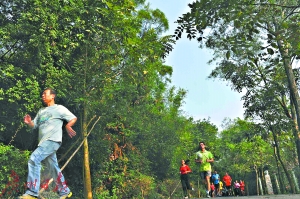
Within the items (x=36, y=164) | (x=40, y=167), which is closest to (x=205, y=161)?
(x=40, y=167)

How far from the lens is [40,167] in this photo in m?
6.47

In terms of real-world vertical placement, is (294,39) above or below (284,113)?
below

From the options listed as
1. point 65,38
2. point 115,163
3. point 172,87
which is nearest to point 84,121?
point 65,38

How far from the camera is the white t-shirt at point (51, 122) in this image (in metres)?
6.52

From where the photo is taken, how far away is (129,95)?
61.2 feet

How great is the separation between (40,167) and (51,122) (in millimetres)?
749

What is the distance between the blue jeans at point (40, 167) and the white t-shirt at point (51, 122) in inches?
4.3

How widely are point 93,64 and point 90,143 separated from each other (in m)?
5.57

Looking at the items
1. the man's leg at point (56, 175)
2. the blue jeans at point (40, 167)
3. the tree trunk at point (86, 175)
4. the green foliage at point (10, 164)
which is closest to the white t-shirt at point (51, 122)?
the blue jeans at point (40, 167)

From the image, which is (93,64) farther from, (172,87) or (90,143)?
(172,87)

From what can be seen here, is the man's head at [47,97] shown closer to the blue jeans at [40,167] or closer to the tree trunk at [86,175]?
the blue jeans at [40,167]

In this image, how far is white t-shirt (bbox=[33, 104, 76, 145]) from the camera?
21.4ft

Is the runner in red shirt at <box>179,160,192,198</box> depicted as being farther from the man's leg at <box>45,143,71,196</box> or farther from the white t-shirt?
the white t-shirt

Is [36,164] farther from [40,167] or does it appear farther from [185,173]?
[185,173]
